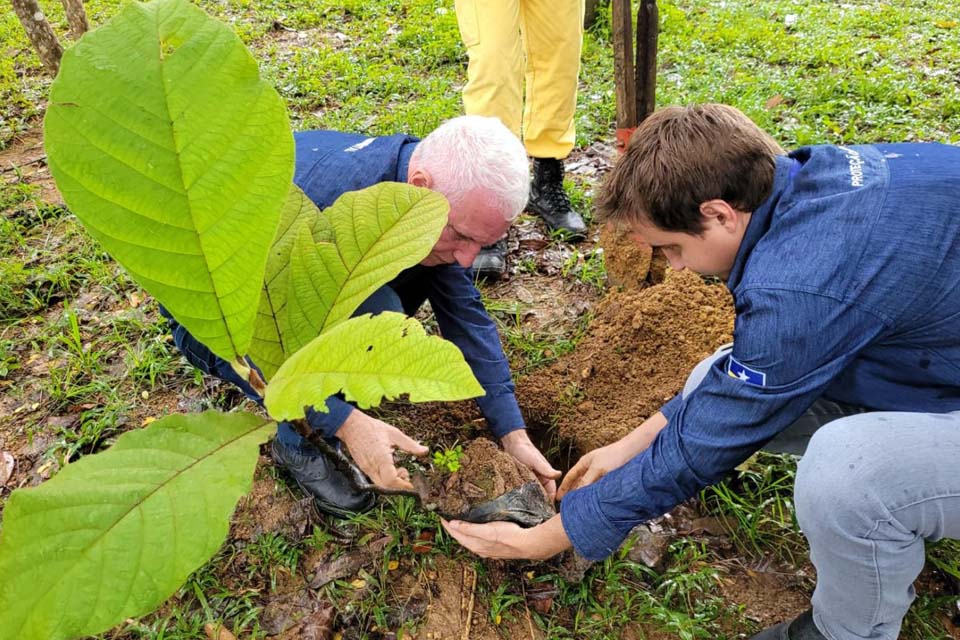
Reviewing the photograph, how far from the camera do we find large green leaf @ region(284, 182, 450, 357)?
1.14 metres

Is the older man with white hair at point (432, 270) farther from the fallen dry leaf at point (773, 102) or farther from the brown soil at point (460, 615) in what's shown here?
the fallen dry leaf at point (773, 102)

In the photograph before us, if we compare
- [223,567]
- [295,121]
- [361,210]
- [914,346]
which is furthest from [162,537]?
[295,121]

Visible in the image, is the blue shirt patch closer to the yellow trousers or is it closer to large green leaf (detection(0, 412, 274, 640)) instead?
large green leaf (detection(0, 412, 274, 640))

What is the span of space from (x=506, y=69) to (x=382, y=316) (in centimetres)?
247

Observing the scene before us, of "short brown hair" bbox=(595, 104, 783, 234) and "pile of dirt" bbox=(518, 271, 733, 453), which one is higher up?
"short brown hair" bbox=(595, 104, 783, 234)

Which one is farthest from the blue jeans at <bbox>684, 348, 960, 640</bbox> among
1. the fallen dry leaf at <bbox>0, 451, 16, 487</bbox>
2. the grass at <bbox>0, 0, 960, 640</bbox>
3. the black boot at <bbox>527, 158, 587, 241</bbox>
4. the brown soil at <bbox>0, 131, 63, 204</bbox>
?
the brown soil at <bbox>0, 131, 63, 204</bbox>

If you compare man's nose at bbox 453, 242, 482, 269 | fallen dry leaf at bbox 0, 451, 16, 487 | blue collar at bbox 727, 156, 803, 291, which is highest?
blue collar at bbox 727, 156, 803, 291

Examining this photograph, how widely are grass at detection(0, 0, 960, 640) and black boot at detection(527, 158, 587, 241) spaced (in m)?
0.14

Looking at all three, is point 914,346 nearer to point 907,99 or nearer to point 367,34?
point 907,99

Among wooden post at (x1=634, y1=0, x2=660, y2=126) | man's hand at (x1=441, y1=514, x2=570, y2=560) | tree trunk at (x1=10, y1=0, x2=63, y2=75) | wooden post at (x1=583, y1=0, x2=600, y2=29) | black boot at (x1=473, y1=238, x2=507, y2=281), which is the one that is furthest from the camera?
wooden post at (x1=583, y1=0, x2=600, y2=29)

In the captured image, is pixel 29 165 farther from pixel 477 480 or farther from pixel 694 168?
pixel 694 168

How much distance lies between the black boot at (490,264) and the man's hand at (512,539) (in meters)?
1.53

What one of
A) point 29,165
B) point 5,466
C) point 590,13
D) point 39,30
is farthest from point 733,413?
point 590,13

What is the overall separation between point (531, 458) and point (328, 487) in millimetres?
669
